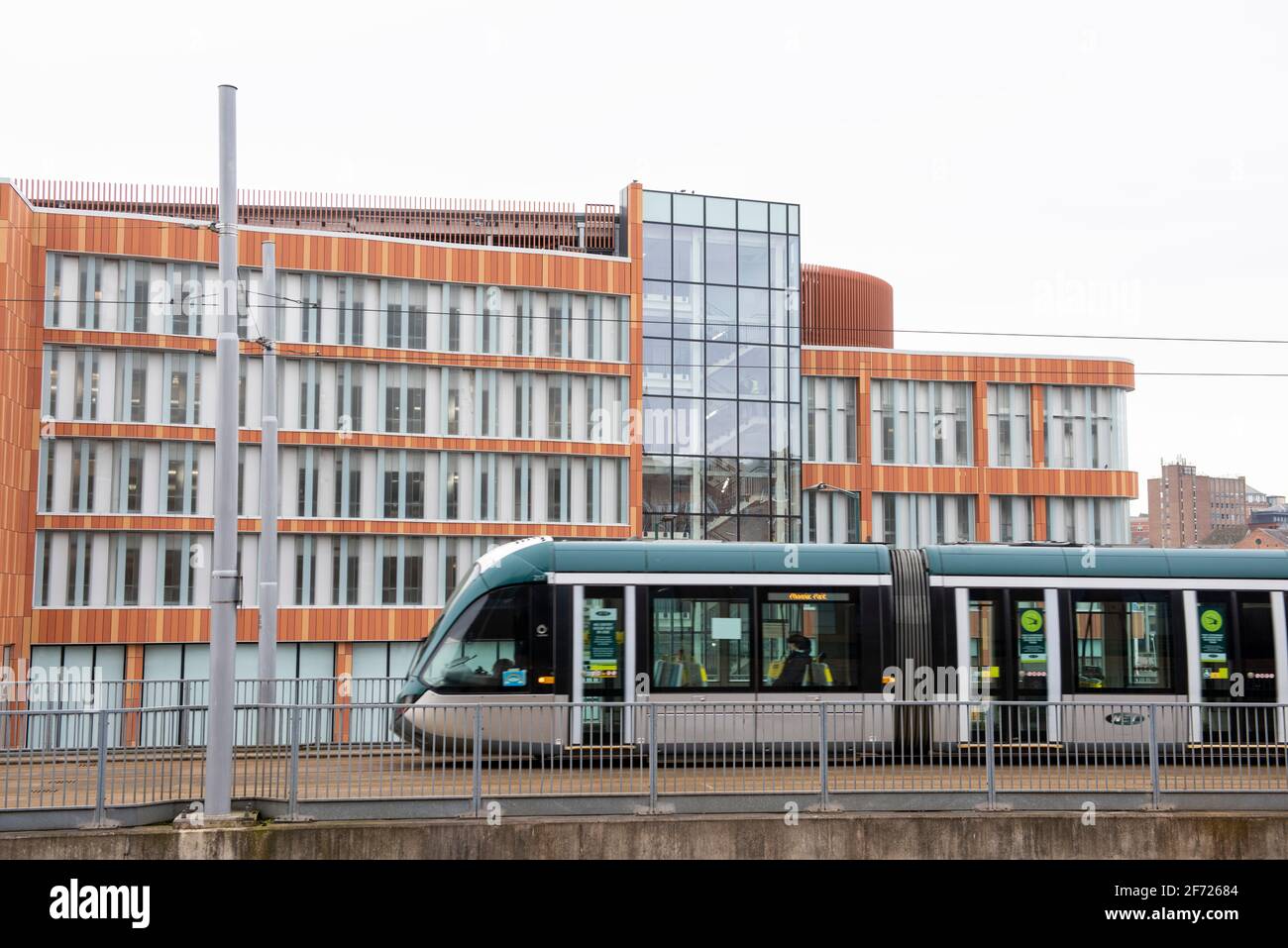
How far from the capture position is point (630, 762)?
42.9 feet

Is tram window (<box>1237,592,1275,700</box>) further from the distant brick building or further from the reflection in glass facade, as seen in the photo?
the distant brick building

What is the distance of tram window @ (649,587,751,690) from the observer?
1712cm

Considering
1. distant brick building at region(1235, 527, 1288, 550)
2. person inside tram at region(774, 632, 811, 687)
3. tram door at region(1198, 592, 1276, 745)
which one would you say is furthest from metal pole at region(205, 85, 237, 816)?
distant brick building at region(1235, 527, 1288, 550)

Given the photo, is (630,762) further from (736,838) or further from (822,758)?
(822,758)

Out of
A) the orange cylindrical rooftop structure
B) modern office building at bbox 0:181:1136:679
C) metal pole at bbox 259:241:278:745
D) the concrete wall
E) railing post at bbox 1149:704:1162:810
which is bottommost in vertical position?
the concrete wall

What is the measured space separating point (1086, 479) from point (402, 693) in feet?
133

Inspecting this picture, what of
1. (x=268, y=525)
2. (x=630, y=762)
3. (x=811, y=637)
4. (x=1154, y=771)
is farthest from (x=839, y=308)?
(x=630, y=762)

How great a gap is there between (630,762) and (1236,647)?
9.45 meters

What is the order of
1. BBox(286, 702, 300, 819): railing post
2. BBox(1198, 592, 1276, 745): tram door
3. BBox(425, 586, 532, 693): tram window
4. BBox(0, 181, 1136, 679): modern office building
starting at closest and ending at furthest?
BBox(286, 702, 300, 819): railing post < BBox(425, 586, 532, 693): tram window < BBox(1198, 592, 1276, 745): tram door < BBox(0, 181, 1136, 679): modern office building

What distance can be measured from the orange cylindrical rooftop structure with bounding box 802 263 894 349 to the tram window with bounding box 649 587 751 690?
135ft

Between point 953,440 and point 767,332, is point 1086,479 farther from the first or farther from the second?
point 767,332

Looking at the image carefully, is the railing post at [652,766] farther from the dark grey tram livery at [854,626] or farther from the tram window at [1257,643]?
the tram window at [1257,643]

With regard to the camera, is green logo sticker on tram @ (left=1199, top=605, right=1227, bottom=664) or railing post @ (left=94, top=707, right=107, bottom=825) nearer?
railing post @ (left=94, top=707, right=107, bottom=825)

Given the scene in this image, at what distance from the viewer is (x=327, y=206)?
5341cm
